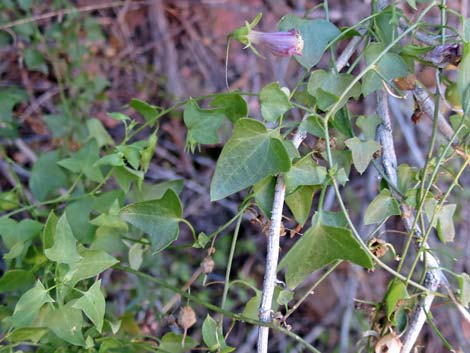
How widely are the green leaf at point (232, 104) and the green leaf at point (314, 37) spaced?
0.10 meters

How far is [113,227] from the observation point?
40.8 inches

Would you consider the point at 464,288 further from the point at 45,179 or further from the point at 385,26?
the point at 45,179

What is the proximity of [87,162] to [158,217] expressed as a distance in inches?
8.9

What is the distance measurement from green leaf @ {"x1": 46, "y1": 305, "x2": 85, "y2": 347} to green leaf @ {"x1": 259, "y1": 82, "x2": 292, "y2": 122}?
0.35m

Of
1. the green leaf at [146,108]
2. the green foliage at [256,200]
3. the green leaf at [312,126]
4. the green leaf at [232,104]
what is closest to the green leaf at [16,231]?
the green foliage at [256,200]

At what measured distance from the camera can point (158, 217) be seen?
0.92 m

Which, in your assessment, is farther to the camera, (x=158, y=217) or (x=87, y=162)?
(x=87, y=162)

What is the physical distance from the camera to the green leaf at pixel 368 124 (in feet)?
3.17

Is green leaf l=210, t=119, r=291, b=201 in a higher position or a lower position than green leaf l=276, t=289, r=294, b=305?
higher

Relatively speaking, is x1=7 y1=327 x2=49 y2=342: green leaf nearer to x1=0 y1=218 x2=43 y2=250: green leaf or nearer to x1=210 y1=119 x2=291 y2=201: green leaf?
x1=0 y1=218 x2=43 y2=250: green leaf

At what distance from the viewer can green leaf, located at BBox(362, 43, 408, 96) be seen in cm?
89

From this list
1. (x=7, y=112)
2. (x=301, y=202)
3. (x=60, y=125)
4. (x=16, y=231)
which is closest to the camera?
(x=301, y=202)

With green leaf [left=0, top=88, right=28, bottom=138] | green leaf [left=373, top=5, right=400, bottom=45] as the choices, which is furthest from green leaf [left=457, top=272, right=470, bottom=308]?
green leaf [left=0, top=88, right=28, bottom=138]

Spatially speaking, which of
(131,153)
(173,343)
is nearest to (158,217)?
(131,153)
